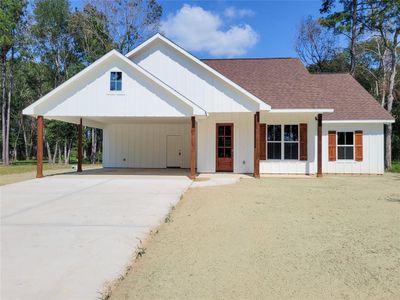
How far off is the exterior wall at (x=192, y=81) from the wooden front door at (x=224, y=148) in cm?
162

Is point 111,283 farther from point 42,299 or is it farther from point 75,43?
point 75,43

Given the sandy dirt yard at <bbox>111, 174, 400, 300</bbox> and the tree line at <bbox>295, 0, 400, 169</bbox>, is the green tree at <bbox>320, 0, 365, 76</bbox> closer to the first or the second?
the tree line at <bbox>295, 0, 400, 169</bbox>

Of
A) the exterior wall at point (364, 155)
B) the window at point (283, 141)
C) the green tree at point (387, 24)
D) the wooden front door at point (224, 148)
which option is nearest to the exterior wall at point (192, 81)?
the wooden front door at point (224, 148)

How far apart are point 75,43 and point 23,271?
36.9 metres

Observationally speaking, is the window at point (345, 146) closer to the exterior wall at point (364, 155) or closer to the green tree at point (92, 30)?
the exterior wall at point (364, 155)

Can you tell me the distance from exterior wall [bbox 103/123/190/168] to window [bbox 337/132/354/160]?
8603mm

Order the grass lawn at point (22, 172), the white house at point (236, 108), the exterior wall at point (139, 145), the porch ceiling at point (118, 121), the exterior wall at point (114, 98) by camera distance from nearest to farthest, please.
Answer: the exterior wall at point (114, 98) < the white house at point (236, 108) < the grass lawn at point (22, 172) < the porch ceiling at point (118, 121) < the exterior wall at point (139, 145)

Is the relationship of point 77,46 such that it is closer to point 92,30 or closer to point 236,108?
point 92,30

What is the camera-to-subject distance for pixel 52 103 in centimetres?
1461

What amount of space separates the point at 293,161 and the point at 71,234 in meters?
13.2

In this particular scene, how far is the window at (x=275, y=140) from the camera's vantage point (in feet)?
57.0

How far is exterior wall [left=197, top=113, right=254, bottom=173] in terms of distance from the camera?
17.1 metres

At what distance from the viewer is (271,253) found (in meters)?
5.13

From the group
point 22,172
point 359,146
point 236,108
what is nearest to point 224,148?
point 236,108
